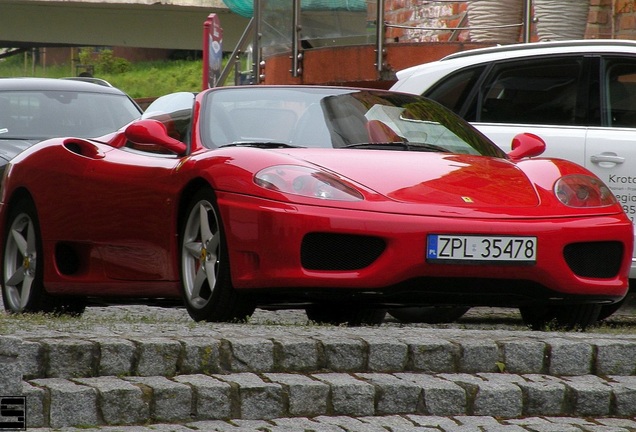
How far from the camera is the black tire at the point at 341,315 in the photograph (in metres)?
7.38

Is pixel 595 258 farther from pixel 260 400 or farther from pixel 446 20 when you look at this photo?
pixel 446 20

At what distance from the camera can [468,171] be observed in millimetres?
6766

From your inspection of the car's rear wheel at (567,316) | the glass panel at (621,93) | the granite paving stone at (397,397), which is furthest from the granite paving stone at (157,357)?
the glass panel at (621,93)

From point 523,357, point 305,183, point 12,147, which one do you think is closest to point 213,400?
point 523,357

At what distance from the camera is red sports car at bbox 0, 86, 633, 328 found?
20.5 ft

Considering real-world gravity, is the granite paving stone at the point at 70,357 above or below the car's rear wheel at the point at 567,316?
above

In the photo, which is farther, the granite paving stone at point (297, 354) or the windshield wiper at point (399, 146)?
the windshield wiper at point (399, 146)

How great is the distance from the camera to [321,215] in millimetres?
6191

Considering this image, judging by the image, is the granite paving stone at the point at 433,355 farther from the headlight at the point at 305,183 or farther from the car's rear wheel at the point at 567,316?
the car's rear wheel at the point at 567,316

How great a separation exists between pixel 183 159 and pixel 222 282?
82cm

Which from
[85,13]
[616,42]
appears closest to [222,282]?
[616,42]

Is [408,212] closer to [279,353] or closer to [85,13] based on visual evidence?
[279,353]

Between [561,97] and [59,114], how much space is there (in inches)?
229

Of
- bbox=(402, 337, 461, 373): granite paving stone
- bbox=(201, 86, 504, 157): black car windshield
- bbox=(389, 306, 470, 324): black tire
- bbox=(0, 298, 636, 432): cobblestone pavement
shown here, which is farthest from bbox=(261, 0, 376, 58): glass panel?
bbox=(402, 337, 461, 373): granite paving stone
